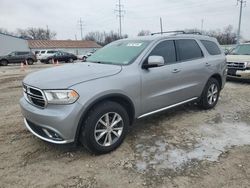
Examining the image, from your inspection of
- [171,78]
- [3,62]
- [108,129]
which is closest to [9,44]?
[3,62]

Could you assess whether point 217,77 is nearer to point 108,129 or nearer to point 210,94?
point 210,94

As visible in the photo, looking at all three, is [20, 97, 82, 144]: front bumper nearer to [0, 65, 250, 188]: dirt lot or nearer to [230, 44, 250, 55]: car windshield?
[0, 65, 250, 188]: dirt lot

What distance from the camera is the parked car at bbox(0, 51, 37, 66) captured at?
87.2ft

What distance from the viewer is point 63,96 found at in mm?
3367

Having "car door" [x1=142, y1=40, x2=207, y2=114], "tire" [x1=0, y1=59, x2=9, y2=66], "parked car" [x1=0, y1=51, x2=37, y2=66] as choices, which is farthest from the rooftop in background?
"car door" [x1=142, y1=40, x2=207, y2=114]

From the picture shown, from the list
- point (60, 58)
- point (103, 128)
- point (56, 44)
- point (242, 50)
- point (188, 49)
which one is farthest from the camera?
point (56, 44)

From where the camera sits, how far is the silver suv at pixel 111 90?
11.2 ft

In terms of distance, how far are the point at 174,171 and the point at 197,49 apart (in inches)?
126

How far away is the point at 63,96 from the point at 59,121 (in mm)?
335

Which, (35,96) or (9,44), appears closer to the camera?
(35,96)

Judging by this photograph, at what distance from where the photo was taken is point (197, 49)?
5.66 m

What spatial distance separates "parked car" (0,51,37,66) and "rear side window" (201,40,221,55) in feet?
82.7

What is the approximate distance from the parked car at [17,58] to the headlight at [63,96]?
26099mm

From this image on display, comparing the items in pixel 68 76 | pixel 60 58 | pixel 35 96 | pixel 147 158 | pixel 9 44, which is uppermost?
pixel 9 44
